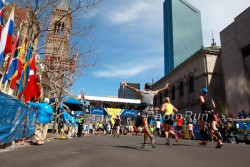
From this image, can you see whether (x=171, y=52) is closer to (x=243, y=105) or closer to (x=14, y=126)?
(x=243, y=105)

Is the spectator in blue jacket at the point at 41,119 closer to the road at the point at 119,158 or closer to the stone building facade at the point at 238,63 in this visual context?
the road at the point at 119,158

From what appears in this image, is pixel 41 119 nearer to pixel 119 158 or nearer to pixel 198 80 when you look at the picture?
pixel 119 158

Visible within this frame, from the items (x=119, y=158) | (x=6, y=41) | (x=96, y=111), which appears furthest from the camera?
(x=96, y=111)

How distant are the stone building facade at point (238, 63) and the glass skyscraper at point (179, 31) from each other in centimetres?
10533

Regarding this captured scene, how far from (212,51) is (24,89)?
1104 inches

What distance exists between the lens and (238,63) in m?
26.0

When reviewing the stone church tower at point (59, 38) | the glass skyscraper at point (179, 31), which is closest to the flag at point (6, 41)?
the stone church tower at point (59, 38)

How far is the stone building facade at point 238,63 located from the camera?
24.5m

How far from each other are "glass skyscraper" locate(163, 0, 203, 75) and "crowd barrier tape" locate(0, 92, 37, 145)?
12751 cm

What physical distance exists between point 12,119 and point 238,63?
25.6 meters

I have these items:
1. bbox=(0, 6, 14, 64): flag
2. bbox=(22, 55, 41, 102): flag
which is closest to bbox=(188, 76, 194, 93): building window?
bbox=(22, 55, 41, 102): flag

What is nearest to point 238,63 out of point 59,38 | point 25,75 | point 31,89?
point 59,38

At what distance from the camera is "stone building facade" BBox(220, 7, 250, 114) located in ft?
80.4

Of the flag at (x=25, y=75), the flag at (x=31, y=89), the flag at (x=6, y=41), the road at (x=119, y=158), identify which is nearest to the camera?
the road at (x=119, y=158)
